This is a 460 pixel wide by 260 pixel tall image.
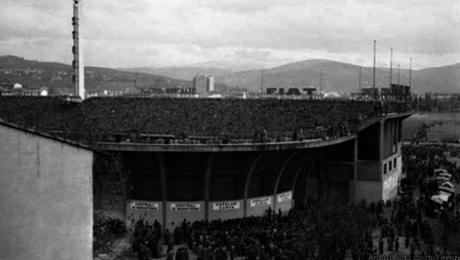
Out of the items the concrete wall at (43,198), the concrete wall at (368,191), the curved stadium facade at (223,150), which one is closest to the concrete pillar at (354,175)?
the curved stadium facade at (223,150)

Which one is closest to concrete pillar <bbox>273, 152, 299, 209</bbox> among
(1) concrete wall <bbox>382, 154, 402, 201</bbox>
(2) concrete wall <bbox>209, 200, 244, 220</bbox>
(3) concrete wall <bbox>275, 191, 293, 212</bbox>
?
(3) concrete wall <bbox>275, 191, 293, 212</bbox>

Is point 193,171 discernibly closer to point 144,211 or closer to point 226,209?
point 226,209

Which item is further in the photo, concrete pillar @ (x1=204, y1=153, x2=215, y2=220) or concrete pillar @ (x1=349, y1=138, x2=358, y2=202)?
concrete pillar @ (x1=349, y1=138, x2=358, y2=202)

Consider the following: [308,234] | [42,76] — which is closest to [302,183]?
[308,234]

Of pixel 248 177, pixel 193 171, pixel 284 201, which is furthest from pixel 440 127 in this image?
pixel 193 171

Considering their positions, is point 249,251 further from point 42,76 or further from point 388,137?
point 42,76

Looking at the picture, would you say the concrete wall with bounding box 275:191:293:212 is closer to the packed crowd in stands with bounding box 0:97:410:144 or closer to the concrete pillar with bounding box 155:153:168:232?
the packed crowd in stands with bounding box 0:97:410:144
